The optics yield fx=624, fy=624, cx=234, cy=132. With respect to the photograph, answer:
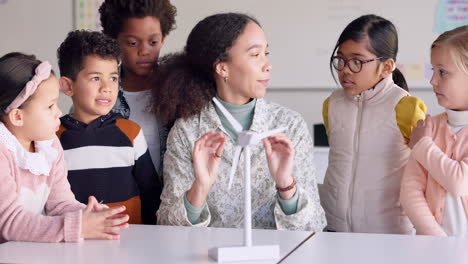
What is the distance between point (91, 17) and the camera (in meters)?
5.07

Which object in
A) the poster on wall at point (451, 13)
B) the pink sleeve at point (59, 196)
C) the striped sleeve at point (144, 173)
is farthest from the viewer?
the poster on wall at point (451, 13)

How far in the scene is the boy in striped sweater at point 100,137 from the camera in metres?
2.24

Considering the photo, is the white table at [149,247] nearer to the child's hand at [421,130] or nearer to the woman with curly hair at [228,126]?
the woman with curly hair at [228,126]

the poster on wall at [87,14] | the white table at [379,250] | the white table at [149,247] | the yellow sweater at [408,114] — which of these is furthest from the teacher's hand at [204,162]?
the poster on wall at [87,14]

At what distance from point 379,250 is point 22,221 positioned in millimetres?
982

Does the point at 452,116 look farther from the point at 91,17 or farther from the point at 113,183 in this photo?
the point at 91,17

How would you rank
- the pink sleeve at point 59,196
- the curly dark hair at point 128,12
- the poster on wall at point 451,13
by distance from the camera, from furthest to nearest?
the poster on wall at point 451,13 < the curly dark hair at point 128,12 < the pink sleeve at point 59,196

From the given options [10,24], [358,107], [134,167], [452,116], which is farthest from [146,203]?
[10,24]

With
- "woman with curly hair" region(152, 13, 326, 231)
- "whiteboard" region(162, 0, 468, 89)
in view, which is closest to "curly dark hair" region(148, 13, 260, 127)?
"woman with curly hair" region(152, 13, 326, 231)

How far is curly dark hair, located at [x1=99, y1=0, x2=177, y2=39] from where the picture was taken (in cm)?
257

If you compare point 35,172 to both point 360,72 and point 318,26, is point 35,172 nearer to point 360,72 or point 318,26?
point 360,72

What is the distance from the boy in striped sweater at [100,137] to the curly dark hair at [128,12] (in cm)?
28

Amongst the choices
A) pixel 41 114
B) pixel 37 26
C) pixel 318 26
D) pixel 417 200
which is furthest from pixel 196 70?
pixel 37 26

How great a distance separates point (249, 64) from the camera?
7.22 ft
